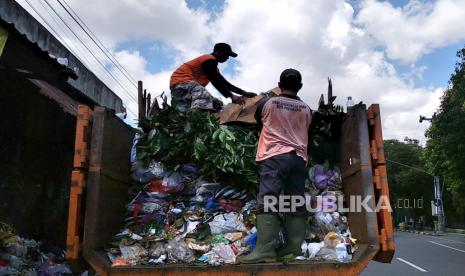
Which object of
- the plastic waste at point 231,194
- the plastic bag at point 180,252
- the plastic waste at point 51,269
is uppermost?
the plastic waste at point 231,194

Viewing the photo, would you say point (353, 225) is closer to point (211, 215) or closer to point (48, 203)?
point (211, 215)

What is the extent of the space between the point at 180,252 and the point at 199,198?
0.61 m

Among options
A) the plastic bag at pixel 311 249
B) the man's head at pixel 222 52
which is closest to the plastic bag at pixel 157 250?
the plastic bag at pixel 311 249

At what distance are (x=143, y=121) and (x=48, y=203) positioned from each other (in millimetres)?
2260

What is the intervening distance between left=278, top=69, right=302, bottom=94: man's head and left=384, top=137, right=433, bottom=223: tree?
37753 millimetres

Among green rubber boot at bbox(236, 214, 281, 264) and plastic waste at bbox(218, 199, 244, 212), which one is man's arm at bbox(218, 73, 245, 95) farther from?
green rubber boot at bbox(236, 214, 281, 264)

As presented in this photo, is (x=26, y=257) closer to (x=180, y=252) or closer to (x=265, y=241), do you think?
(x=180, y=252)

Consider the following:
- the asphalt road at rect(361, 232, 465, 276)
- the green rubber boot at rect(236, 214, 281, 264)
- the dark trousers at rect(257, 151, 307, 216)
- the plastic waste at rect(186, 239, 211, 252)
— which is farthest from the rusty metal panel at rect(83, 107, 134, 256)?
the asphalt road at rect(361, 232, 465, 276)

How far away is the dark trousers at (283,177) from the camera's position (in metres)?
A: 3.02

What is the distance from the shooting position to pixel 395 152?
41.1m

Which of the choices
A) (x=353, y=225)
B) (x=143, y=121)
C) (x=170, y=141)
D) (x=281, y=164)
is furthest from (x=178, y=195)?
(x=353, y=225)

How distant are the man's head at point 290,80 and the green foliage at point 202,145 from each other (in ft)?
2.19

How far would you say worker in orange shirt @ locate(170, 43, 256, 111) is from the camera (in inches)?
180

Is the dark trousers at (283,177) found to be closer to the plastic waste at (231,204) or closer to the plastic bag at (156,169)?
the plastic waste at (231,204)
